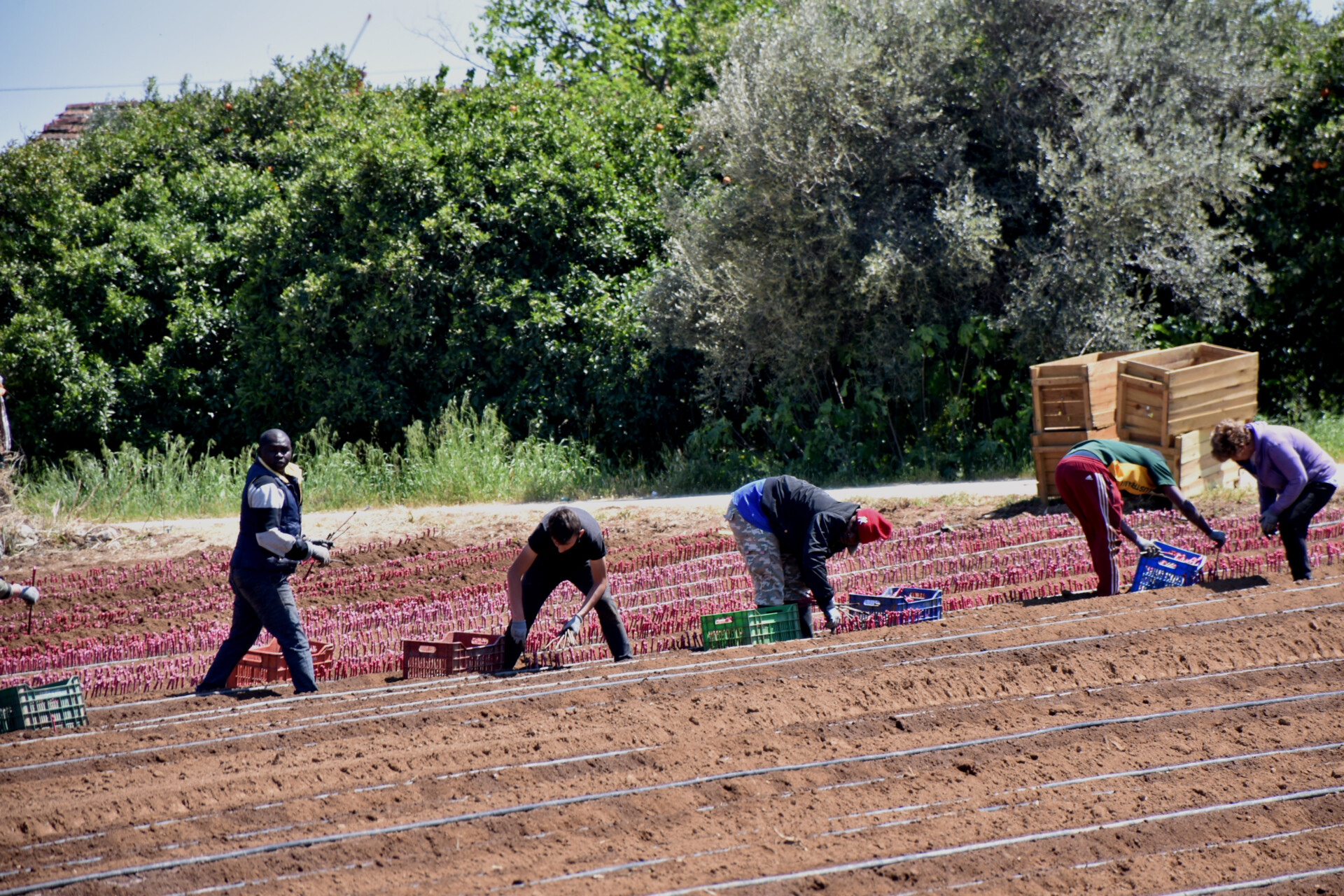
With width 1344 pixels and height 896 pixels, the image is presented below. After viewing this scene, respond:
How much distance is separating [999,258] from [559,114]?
6912mm

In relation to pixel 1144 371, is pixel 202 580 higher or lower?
lower

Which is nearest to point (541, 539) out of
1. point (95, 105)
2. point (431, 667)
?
point (431, 667)

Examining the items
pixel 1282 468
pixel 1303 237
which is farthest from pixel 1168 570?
pixel 1303 237

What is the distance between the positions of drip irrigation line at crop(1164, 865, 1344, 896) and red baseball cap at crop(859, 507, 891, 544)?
2821 mm

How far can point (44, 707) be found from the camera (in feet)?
21.2

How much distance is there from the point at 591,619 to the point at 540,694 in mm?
2619

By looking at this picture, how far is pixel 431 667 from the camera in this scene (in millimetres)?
7438

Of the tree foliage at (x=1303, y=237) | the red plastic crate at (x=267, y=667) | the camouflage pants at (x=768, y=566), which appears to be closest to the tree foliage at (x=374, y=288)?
the tree foliage at (x=1303, y=237)

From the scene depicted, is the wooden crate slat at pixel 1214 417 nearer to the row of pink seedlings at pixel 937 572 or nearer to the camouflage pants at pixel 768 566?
the row of pink seedlings at pixel 937 572

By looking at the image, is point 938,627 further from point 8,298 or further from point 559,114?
point 8,298

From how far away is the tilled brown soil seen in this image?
4.39 m

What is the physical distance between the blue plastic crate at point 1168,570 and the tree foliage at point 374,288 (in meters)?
8.92

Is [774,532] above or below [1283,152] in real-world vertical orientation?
below

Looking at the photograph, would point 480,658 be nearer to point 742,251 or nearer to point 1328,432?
point 742,251
